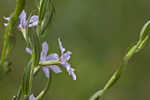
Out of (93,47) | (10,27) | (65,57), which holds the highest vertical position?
(10,27)

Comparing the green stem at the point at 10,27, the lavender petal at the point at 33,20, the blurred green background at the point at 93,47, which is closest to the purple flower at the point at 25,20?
the lavender petal at the point at 33,20

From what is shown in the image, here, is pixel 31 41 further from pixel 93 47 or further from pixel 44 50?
pixel 93 47

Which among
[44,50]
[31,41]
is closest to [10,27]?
[31,41]

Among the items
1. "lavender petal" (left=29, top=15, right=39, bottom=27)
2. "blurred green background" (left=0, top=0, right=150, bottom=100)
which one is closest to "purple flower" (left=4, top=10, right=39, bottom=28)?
"lavender petal" (left=29, top=15, right=39, bottom=27)

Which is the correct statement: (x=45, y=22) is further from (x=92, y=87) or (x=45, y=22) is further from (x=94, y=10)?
(x=94, y=10)

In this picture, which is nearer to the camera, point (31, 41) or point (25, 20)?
point (31, 41)

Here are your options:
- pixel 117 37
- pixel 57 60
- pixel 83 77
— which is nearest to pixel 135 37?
pixel 117 37

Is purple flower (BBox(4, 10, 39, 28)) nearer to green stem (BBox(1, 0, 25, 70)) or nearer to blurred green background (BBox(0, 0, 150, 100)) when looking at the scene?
green stem (BBox(1, 0, 25, 70))

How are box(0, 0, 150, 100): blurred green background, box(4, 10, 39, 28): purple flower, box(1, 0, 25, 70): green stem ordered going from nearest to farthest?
1. box(1, 0, 25, 70): green stem
2. box(4, 10, 39, 28): purple flower
3. box(0, 0, 150, 100): blurred green background
